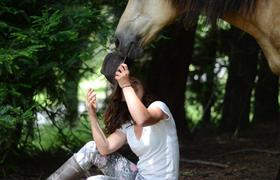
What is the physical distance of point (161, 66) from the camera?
7.45m

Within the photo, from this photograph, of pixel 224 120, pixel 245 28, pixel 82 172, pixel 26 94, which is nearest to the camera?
pixel 82 172

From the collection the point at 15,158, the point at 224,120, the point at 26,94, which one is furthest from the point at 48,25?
the point at 224,120

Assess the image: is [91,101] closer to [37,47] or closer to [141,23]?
[141,23]

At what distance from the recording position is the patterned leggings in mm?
4059

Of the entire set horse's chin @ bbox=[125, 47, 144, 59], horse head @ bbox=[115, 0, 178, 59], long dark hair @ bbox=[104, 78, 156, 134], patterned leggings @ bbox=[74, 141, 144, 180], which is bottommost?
patterned leggings @ bbox=[74, 141, 144, 180]

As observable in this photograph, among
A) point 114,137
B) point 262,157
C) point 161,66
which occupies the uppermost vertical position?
point 161,66

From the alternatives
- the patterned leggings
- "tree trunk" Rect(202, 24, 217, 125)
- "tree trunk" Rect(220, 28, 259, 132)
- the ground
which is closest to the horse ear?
the patterned leggings

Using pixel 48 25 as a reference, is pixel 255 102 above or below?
below

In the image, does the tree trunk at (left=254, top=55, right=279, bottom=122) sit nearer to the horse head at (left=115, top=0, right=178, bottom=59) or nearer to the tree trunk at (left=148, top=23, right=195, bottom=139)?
the tree trunk at (left=148, top=23, right=195, bottom=139)

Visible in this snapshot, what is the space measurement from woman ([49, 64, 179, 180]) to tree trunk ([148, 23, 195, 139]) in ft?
10.9

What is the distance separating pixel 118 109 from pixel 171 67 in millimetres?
3488

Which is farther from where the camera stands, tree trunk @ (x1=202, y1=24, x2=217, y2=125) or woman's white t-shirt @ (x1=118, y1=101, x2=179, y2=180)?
tree trunk @ (x1=202, y1=24, x2=217, y2=125)

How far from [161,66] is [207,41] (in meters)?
2.51

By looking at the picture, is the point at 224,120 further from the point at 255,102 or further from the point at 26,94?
the point at 26,94
